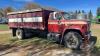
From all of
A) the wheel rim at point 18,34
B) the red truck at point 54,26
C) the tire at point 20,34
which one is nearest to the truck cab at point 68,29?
the red truck at point 54,26

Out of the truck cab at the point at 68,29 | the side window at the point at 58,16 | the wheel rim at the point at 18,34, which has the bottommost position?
the wheel rim at the point at 18,34

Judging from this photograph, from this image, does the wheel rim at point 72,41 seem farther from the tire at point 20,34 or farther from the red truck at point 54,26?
the tire at point 20,34

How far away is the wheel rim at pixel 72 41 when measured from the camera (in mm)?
10030

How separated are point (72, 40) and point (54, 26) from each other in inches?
65.0

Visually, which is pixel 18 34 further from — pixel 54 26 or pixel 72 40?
pixel 72 40

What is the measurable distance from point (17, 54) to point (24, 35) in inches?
202

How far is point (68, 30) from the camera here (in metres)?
10.5

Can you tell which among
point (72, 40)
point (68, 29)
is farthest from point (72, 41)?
point (68, 29)

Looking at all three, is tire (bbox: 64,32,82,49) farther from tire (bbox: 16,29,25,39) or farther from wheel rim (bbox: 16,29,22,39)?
wheel rim (bbox: 16,29,22,39)

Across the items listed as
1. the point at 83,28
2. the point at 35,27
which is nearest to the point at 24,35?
the point at 35,27

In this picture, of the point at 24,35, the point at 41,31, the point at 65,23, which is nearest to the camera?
the point at 65,23

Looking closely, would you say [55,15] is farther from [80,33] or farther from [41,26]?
[80,33]

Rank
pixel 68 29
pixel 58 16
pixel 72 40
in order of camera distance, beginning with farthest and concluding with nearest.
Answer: pixel 58 16, pixel 68 29, pixel 72 40

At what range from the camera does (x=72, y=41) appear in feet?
33.7
